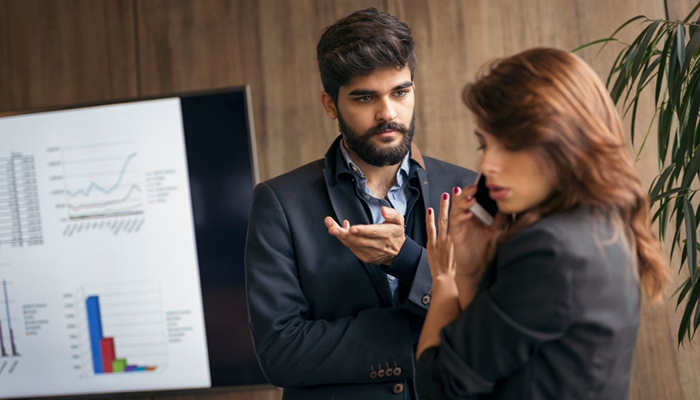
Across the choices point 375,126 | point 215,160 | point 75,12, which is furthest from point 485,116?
point 75,12

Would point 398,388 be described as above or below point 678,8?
below

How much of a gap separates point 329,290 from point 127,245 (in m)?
1.78

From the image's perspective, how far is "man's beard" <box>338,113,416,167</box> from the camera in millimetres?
1615

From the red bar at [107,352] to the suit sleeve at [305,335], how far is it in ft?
5.92

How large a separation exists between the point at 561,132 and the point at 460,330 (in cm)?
33

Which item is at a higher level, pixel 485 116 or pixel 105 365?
pixel 485 116

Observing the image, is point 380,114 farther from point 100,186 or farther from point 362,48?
point 100,186

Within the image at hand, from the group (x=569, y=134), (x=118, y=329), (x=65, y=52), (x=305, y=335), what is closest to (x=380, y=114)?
(x=305, y=335)

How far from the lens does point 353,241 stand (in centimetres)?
143

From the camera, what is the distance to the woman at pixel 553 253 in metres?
0.93

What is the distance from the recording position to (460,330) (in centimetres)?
101

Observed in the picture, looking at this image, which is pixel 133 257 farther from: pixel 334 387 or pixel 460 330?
pixel 460 330

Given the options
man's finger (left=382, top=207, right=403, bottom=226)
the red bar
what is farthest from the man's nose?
the red bar

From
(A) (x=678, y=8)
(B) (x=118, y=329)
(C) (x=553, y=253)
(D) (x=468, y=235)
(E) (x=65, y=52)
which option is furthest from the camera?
(E) (x=65, y=52)
